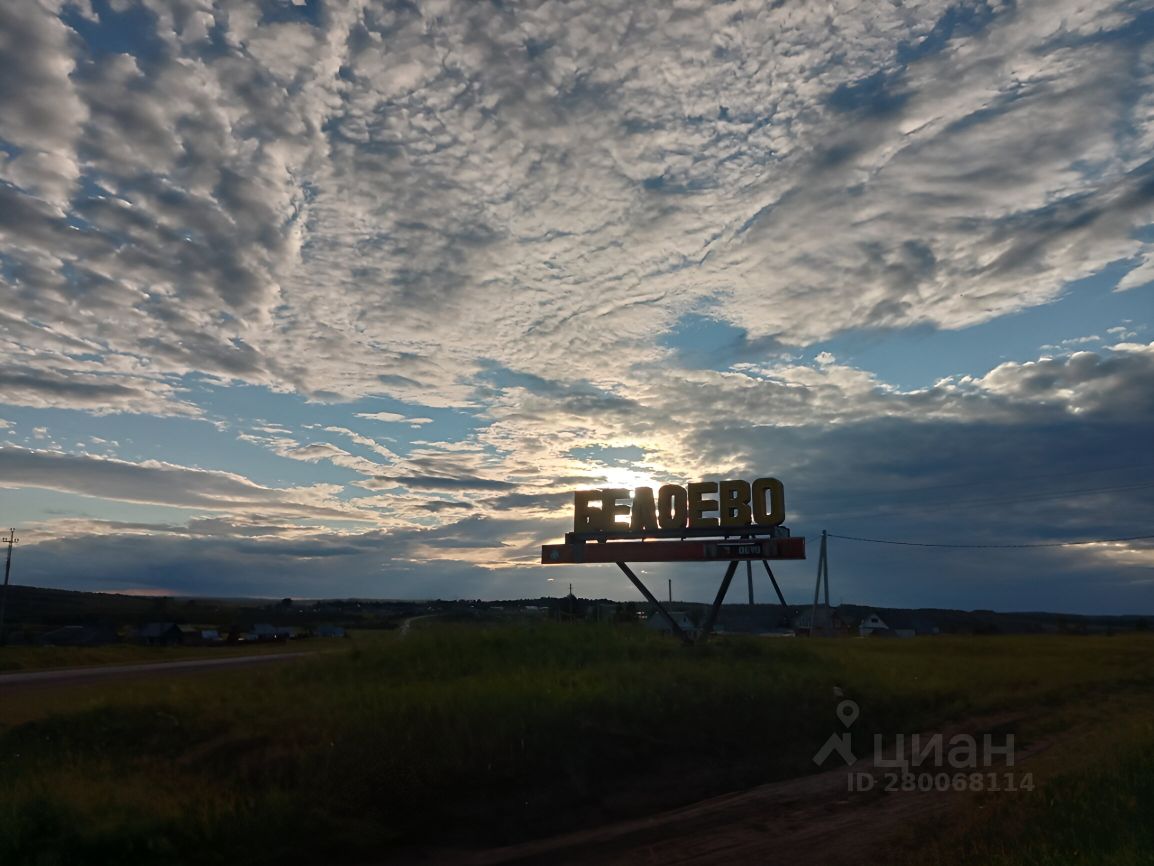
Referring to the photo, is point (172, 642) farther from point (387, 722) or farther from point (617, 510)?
point (387, 722)

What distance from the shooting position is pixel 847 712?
21.2m

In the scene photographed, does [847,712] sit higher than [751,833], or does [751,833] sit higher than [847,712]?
[847,712]

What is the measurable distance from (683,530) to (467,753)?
1602 cm

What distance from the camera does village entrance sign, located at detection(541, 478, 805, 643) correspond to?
2839cm

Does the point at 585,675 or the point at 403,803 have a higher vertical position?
the point at 585,675

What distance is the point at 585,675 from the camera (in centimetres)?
2138

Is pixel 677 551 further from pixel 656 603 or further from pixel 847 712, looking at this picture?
pixel 847 712

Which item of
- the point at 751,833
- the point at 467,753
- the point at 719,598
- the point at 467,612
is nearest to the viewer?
the point at 751,833

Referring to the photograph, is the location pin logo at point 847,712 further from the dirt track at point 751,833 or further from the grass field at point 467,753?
the dirt track at point 751,833

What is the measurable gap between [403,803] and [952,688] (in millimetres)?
18688

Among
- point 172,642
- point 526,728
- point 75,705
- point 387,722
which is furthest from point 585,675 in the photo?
point 172,642

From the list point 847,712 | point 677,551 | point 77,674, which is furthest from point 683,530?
point 77,674

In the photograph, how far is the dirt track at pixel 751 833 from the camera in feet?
39.3

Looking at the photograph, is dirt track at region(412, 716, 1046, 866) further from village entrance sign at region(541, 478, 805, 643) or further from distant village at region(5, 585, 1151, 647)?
distant village at region(5, 585, 1151, 647)
